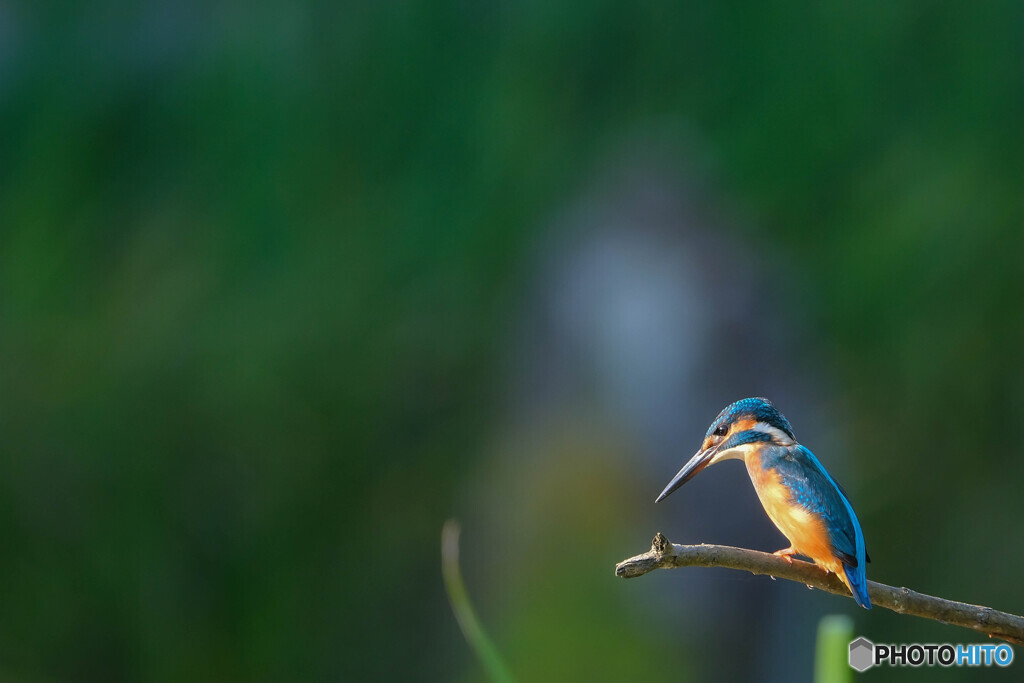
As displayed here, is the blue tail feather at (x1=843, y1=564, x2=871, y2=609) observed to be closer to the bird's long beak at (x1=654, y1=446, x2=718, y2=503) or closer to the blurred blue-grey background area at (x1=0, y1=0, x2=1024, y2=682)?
the bird's long beak at (x1=654, y1=446, x2=718, y2=503)

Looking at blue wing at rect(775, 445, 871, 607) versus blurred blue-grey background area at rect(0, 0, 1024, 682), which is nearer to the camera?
blue wing at rect(775, 445, 871, 607)

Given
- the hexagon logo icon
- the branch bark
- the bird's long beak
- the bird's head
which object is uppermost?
the bird's head

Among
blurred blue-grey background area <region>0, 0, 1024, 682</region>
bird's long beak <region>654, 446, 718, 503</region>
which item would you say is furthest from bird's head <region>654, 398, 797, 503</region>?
blurred blue-grey background area <region>0, 0, 1024, 682</region>

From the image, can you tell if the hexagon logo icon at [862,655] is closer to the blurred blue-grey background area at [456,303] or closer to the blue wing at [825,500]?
the blue wing at [825,500]

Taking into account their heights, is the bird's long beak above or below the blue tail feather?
above

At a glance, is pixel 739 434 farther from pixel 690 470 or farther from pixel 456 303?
pixel 456 303

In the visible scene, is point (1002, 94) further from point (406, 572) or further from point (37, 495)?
point (37, 495)

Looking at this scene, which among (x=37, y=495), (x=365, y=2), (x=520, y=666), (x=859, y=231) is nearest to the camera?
(x=520, y=666)

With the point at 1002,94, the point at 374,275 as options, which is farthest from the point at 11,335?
the point at 1002,94

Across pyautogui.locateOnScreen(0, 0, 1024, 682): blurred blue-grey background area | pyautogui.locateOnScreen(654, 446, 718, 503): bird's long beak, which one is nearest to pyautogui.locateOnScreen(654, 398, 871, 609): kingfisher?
pyautogui.locateOnScreen(654, 446, 718, 503): bird's long beak
